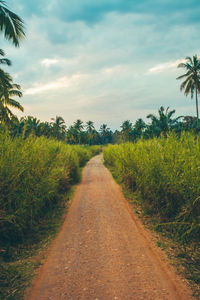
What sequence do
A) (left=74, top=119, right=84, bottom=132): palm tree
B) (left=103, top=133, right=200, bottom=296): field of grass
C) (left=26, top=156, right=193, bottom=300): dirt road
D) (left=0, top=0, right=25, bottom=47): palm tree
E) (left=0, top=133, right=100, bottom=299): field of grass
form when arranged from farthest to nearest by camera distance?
1. (left=74, top=119, right=84, bottom=132): palm tree
2. (left=0, top=0, right=25, bottom=47): palm tree
3. (left=103, top=133, right=200, bottom=296): field of grass
4. (left=0, top=133, right=100, bottom=299): field of grass
5. (left=26, top=156, right=193, bottom=300): dirt road

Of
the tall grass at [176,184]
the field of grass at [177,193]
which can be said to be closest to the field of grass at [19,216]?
the field of grass at [177,193]

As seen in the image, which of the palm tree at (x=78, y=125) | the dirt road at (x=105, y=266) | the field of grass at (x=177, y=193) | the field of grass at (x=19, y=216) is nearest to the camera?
the dirt road at (x=105, y=266)

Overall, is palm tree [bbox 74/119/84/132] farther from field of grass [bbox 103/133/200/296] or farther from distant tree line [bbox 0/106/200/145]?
field of grass [bbox 103/133/200/296]

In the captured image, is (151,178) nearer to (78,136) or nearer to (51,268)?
(51,268)

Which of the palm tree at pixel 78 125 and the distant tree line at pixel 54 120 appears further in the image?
the palm tree at pixel 78 125

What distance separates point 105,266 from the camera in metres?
3.15

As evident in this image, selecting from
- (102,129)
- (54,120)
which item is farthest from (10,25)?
(102,129)

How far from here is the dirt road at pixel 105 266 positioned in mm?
2559

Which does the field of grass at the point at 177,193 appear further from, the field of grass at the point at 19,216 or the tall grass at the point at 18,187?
the tall grass at the point at 18,187

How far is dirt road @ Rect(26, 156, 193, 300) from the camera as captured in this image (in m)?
2.56

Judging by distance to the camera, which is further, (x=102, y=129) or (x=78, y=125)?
(x=102, y=129)

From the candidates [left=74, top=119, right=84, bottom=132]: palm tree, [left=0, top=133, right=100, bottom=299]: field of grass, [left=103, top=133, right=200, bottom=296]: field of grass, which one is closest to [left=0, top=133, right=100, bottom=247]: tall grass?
[left=0, top=133, right=100, bottom=299]: field of grass

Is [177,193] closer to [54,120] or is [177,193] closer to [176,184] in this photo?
[176,184]

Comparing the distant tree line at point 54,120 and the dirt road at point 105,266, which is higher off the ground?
the distant tree line at point 54,120
